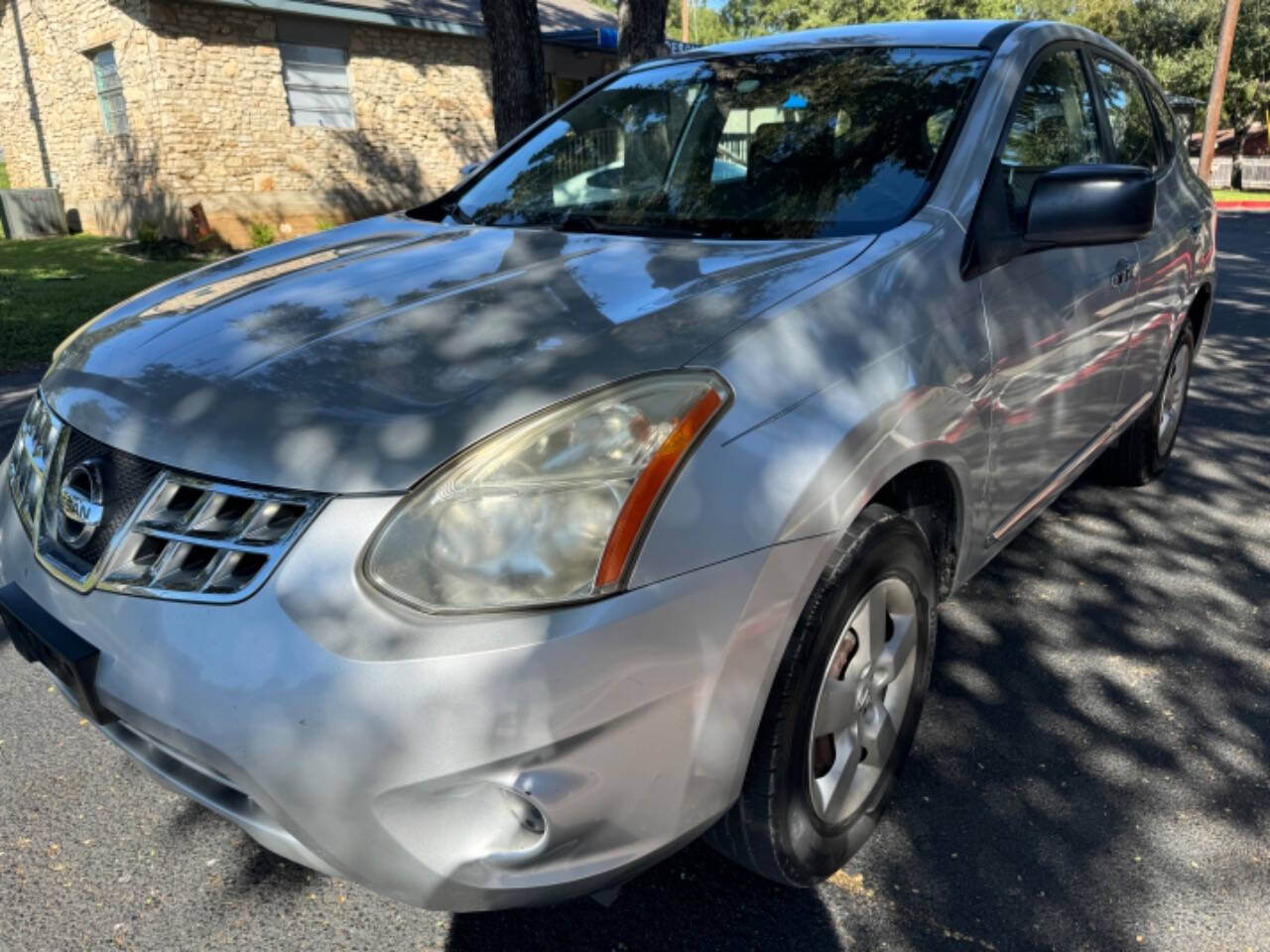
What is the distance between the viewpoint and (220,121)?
48.4ft

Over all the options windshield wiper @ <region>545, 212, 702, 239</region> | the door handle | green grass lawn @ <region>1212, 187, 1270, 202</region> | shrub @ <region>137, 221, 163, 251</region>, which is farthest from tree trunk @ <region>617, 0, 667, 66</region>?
green grass lawn @ <region>1212, 187, 1270, 202</region>

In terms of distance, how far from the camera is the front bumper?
1433 millimetres

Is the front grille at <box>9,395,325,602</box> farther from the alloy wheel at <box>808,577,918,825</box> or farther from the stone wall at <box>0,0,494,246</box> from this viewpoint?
the stone wall at <box>0,0,494,246</box>

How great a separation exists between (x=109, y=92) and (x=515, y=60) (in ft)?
36.4

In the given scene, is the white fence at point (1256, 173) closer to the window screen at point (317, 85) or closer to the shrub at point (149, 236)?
the window screen at point (317, 85)

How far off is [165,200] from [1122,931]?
15.5 meters

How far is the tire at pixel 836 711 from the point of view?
1781 mm

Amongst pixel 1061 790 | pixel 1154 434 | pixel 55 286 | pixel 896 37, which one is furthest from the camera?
pixel 55 286

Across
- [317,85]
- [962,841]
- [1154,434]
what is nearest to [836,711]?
[962,841]

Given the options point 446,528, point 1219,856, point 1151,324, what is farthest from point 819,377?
point 1151,324

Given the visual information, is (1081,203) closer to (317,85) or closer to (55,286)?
(55,286)

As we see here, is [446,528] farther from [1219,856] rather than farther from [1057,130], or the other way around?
[1057,130]

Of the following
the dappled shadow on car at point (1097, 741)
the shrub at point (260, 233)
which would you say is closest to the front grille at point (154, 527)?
the dappled shadow on car at point (1097, 741)

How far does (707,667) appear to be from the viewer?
158 centimetres
